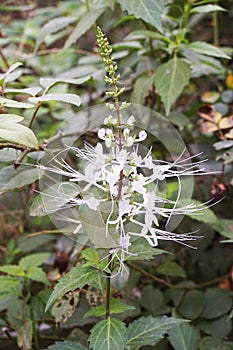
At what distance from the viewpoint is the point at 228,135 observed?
906 millimetres

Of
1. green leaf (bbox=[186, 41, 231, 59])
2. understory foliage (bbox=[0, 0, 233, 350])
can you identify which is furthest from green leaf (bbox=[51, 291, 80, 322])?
green leaf (bbox=[186, 41, 231, 59])

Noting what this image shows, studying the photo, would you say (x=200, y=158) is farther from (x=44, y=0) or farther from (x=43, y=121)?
(x=44, y=0)

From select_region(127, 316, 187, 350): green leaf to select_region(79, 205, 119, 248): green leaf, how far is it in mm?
156

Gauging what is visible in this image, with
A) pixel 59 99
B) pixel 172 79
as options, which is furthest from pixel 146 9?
pixel 59 99

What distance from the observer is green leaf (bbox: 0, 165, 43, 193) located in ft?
2.26

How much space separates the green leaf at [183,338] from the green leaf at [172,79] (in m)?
0.35

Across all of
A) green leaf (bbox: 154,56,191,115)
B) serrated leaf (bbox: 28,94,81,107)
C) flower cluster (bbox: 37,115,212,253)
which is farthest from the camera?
green leaf (bbox: 154,56,191,115)

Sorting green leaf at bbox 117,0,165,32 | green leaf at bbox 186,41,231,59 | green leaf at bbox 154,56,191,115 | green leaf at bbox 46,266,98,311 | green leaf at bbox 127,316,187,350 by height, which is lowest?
green leaf at bbox 127,316,187,350

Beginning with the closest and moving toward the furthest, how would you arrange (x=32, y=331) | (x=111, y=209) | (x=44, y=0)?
1. (x=111, y=209)
2. (x=32, y=331)
3. (x=44, y=0)

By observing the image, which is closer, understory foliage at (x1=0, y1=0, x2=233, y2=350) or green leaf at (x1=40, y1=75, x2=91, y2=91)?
understory foliage at (x1=0, y1=0, x2=233, y2=350)

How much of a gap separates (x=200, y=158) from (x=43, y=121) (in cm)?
52

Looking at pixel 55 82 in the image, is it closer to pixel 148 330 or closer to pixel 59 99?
pixel 59 99

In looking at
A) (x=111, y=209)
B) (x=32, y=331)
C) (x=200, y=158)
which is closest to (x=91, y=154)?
(x=111, y=209)

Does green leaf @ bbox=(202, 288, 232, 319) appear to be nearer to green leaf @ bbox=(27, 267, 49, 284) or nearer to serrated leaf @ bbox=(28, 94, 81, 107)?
green leaf @ bbox=(27, 267, 49, 284)
